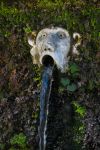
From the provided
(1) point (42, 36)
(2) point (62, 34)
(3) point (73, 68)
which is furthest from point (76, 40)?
(1) point (42, 36)

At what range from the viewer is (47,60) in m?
8.84

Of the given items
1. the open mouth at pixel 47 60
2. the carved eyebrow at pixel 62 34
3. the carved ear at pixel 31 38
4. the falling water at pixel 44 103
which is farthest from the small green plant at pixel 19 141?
the carved eyebrow at pixel 62 34

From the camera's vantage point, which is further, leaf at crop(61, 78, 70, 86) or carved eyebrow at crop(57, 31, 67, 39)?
carved eyebrow at crop(57, 31, 67, 39)

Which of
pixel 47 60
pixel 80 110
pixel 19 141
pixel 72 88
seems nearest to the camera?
pixel 80 110

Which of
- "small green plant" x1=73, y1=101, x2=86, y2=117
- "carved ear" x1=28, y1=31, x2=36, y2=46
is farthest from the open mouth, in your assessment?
"small green plant" x1=73, y1=101, x2=86, y2=117

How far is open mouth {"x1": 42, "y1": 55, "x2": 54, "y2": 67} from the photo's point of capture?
28.7ft

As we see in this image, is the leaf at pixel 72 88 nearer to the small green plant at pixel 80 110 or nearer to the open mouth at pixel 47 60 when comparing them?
the small green plant at pixel 80 110

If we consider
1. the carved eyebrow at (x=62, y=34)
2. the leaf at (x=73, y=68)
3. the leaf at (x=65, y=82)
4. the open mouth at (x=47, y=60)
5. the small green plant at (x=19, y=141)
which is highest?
the carved eyebrow at (x=62, y=34)

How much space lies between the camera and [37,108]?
8.73 metres

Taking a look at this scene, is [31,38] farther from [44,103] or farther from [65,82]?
[44,103]

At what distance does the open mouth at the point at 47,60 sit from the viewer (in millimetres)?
8742

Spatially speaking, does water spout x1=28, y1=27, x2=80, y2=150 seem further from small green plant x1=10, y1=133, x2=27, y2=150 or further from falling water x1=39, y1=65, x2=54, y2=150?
small green plant x1=10, y1=133, x2=27, y2=150

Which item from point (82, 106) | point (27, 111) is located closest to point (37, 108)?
point (27, 111)

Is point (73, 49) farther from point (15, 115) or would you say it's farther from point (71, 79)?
point (15, 115)
